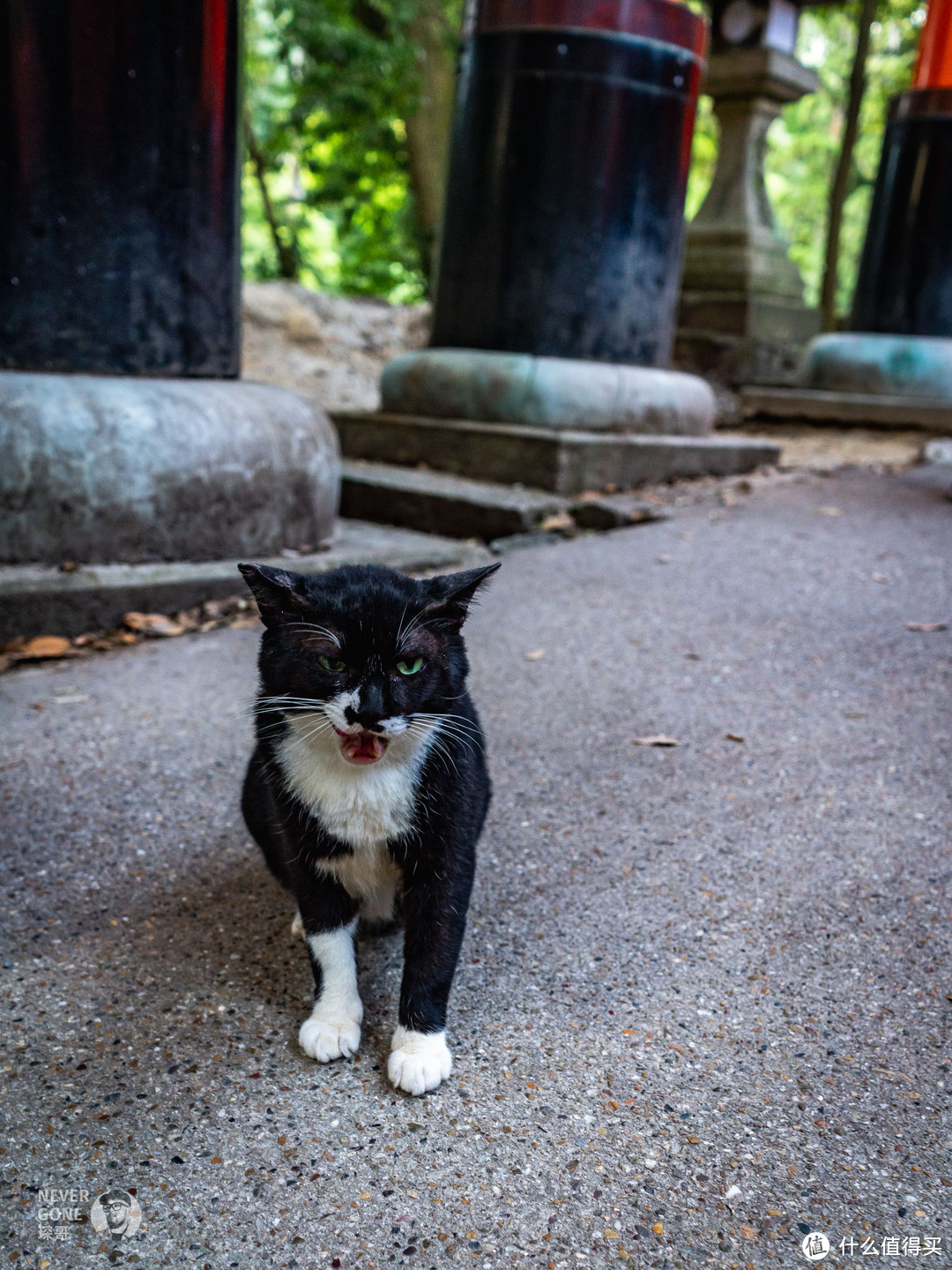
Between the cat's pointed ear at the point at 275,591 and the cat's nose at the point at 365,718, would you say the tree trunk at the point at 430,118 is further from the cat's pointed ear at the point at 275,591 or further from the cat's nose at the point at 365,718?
the cat's nose at the point at 365,718

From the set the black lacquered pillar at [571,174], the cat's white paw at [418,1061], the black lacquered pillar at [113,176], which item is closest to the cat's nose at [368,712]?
the cat's white paw at [418,1061]

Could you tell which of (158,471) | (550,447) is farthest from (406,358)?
(158,471)

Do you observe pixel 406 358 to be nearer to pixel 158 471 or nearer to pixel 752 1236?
pixel 158 471

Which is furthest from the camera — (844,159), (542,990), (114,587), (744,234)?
(844,159)

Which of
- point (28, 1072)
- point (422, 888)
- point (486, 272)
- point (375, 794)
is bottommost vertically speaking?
point (28, 1072)

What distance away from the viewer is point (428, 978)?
74.5 inches

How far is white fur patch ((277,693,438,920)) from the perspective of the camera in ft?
6.17

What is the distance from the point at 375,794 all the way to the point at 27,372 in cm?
277

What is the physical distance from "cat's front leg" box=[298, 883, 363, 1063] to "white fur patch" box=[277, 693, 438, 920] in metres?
0.12

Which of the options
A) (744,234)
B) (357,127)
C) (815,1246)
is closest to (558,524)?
(815,1246)

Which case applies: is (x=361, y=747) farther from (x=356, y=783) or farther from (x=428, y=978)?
(x=428, y=978)

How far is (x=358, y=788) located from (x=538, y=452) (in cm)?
408

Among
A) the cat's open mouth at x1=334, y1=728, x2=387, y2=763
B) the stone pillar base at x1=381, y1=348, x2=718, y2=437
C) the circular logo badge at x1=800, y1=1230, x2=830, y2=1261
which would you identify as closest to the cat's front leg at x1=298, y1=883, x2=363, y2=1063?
the cat's open mouth at x1=334, y1=728, x2=387, y2=763

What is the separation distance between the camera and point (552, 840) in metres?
2.67
